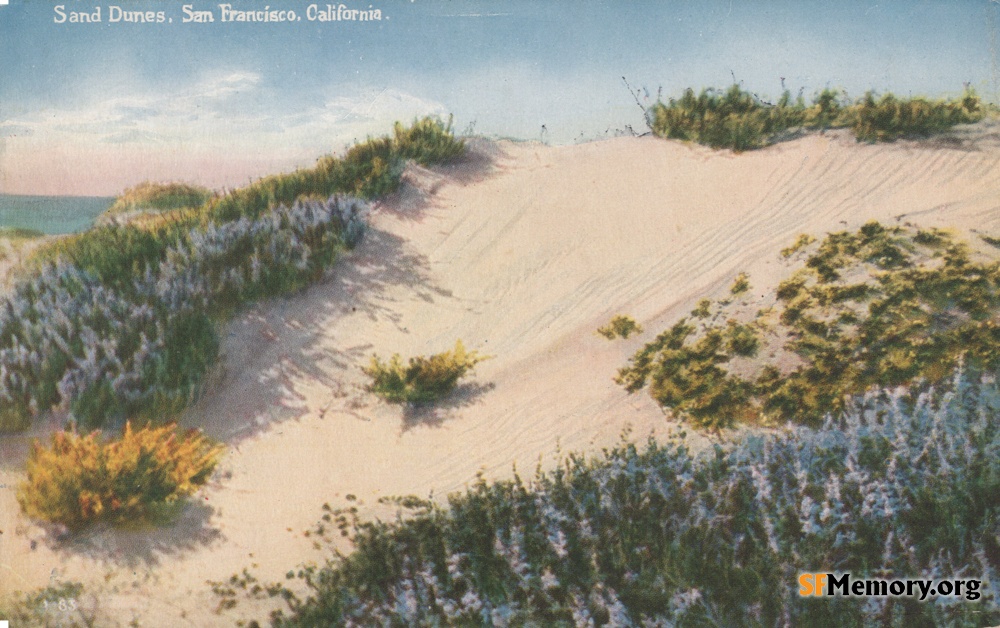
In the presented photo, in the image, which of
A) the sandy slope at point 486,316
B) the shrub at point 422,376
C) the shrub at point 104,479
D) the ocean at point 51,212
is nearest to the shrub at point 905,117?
the sandy slope at point 486,316

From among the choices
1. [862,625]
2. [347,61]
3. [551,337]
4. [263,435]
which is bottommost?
[862,625]

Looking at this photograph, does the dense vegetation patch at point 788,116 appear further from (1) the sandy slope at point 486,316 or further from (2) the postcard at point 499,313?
(1) the sandy slope at point 486,316

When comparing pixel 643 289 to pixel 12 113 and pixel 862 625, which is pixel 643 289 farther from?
pixel 12 113

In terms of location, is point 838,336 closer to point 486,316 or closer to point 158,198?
point 486,316

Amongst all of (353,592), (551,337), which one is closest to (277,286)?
(551,337)

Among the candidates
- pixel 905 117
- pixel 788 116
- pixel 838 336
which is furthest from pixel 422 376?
pixel 905 117

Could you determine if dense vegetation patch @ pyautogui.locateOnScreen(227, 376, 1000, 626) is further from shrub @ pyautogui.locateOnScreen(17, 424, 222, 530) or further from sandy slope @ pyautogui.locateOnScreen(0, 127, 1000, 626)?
shrub @ pyautogui.locateOnScreen(17, 424, 222, 530)

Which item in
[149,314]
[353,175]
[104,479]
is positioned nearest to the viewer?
[104,479]

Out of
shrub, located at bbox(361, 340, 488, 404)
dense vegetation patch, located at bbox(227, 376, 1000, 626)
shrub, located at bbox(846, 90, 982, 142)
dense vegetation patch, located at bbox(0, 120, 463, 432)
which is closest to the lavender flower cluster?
dense vegetation patch, located at bbox(0, 120, 463, 432)
